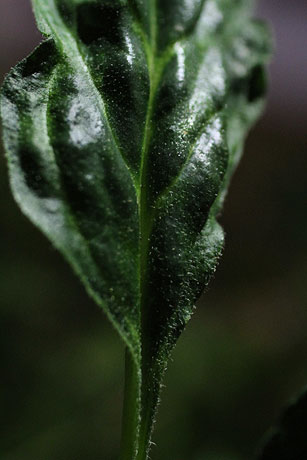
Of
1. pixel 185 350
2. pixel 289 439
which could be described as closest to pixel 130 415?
pixel 289 439

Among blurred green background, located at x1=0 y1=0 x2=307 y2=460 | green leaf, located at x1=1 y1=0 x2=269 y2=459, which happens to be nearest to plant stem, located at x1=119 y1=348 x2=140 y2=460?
Result: green leaf, located at x1=1 y1=0 x2=269 y2=459

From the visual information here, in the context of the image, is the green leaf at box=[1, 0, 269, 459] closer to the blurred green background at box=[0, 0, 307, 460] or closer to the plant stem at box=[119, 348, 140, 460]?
the plant stem at box=[119, 348, 140, 460]

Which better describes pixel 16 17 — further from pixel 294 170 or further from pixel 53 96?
pixel 53 96

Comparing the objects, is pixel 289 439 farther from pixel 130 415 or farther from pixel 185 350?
pixel 185 350

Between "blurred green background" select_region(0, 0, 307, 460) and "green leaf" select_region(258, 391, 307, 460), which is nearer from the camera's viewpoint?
"green leaf" select_region(258, 391, 307, 460)

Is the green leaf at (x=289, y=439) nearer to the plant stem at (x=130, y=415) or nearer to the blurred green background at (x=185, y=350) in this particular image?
the plant stem at (x=130, y=415)

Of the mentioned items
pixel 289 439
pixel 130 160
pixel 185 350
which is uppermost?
pixel 130 160
